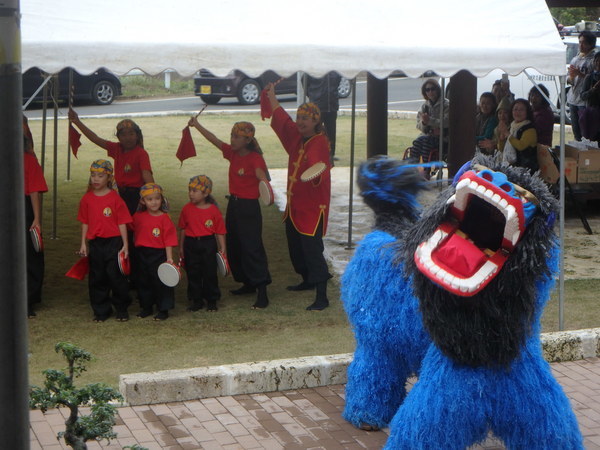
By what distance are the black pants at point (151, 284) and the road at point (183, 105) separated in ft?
46.0

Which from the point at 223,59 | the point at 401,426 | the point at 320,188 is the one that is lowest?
the point at 401,426

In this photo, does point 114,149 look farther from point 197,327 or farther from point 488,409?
point 488,409

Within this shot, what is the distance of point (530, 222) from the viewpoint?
12.5 ft

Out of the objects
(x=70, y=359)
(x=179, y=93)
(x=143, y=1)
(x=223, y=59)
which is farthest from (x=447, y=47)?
(x=179, y=93)

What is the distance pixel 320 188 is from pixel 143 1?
197cm

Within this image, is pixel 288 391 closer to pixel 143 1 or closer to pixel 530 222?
pixel 530 222

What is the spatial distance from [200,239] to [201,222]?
0.13 meters

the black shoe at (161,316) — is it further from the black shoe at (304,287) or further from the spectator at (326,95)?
the spectator at (326,95)

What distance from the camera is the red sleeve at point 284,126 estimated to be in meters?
7.48

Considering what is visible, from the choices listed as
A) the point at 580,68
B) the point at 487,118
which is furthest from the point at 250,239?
the point at 580,68

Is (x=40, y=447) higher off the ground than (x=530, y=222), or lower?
lower

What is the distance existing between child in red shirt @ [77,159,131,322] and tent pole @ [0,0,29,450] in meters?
4.09

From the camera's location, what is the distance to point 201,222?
7.09m

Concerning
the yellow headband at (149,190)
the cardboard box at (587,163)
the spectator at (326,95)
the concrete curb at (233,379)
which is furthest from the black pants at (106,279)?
the spectator at (326,95)
